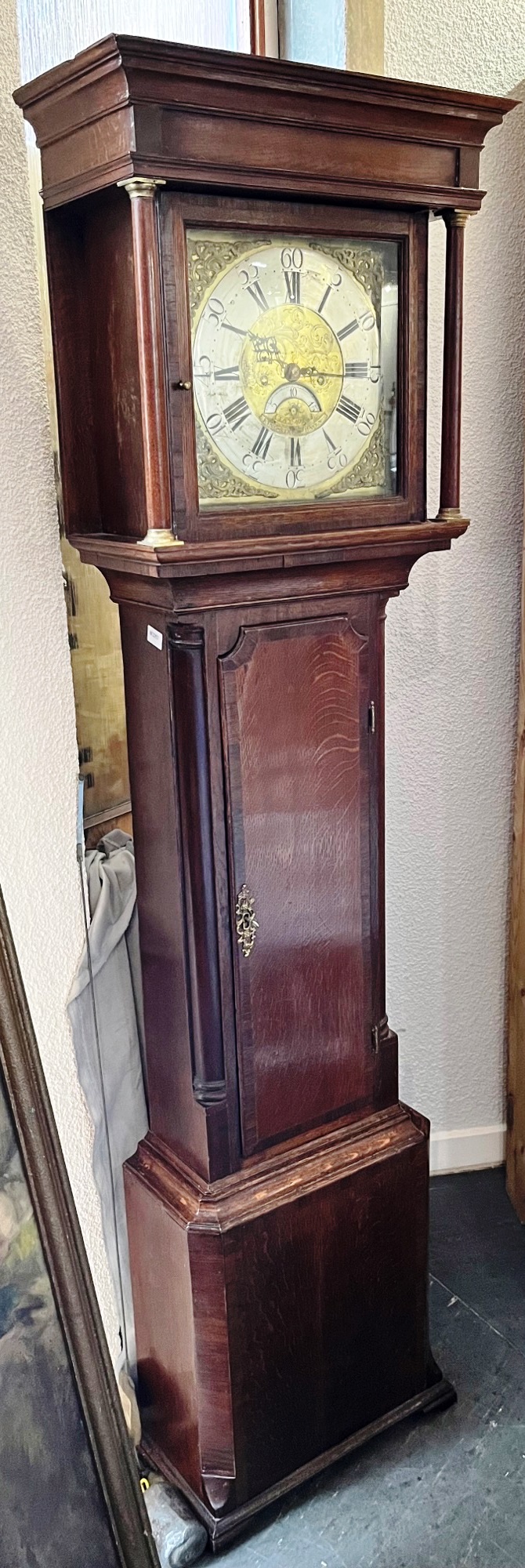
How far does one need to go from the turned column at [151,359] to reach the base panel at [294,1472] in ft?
4.17

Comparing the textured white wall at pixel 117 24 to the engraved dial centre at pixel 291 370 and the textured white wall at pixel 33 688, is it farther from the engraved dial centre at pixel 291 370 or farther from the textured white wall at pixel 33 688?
the engraved dial centre at pixel 291 370

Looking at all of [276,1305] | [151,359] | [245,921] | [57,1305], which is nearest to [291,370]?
[151,359]

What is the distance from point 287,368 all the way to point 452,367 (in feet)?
0.86

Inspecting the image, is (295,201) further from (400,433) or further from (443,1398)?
(443,1398)

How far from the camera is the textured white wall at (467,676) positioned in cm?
191

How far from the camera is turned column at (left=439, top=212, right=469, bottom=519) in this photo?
148 cm

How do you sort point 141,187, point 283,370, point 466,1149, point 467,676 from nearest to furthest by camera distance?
point 141,187 → point 283,370 → point 467,676 → point 466,1149

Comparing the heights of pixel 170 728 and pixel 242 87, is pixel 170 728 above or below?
below

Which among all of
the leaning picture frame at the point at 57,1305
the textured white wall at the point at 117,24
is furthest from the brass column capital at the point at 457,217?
the leaning picture frame at the point at 57,1305

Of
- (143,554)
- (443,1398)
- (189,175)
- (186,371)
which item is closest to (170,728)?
(143,554)

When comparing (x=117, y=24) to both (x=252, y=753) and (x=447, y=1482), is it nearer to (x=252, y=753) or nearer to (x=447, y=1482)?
(x=252, y=753)

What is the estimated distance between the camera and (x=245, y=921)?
153cm

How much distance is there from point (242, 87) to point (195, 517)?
16.4 inches

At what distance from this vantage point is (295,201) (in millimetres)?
1336
